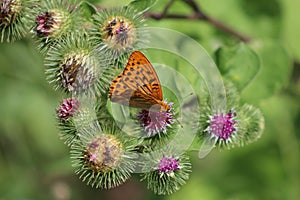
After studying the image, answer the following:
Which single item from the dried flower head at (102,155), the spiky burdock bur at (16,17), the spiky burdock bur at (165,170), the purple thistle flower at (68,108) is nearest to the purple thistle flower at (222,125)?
the spiky burdock bur at (165,170)

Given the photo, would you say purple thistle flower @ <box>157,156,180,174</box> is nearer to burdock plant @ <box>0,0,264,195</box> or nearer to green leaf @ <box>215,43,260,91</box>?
burdock plant @ <box>0,0,264,195</box>

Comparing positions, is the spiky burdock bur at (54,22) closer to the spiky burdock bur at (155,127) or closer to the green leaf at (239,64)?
the spiky burdock bur at (155,127)

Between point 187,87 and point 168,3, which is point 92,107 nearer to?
point 187,87

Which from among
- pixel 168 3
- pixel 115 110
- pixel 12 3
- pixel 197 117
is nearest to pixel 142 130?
pixel 115 110

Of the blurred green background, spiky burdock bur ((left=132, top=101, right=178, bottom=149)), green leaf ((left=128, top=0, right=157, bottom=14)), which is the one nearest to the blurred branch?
the blurred green background

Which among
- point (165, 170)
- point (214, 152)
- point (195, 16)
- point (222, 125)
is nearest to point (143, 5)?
point (222, 125)

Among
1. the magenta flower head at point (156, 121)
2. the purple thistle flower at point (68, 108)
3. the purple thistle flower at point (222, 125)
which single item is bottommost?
the purple thistle flower at point (222, 125)
